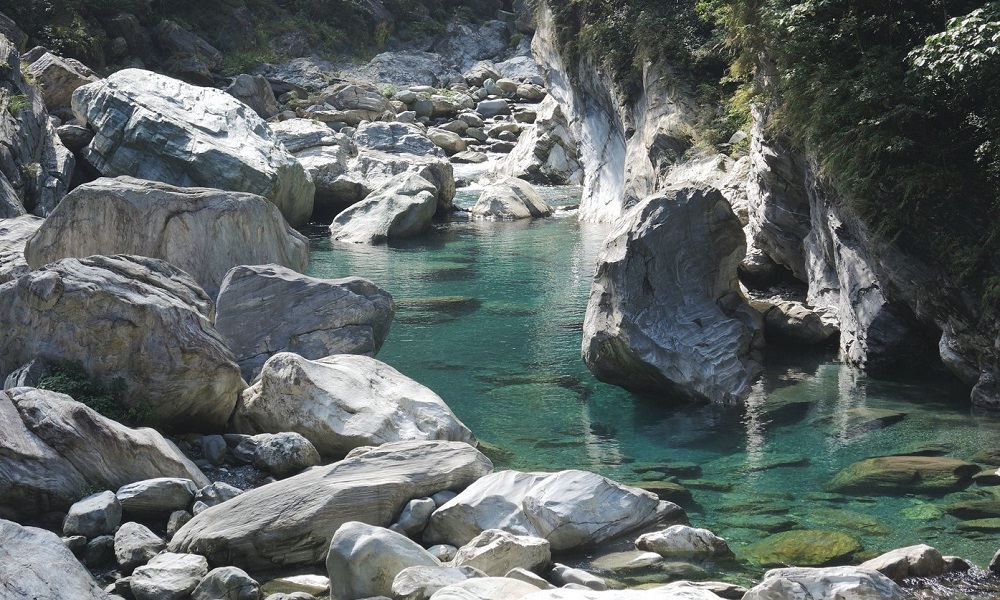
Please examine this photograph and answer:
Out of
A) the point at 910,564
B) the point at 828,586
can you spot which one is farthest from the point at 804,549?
the point at 828,586

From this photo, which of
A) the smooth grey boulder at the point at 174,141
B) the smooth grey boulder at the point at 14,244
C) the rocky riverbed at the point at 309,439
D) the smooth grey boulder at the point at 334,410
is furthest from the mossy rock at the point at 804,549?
the smooth grey boulder at the point at 174,141

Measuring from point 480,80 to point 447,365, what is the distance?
38.8 metres

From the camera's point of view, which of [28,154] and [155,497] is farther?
[28,154]

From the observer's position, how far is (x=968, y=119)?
440 inches

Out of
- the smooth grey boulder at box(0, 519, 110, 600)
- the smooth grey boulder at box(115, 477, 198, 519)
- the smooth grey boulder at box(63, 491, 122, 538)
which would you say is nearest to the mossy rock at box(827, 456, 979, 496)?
the smooth grey boulder at box(115, 477, 198, 519)

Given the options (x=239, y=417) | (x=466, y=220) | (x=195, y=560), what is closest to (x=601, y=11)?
(x=466, y=220)

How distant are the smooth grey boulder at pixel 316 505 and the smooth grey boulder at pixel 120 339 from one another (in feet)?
6.69

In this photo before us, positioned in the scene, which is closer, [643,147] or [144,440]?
[144,440]

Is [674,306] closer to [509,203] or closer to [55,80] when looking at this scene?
[509,203]

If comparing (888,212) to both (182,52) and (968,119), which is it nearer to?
(968,119)

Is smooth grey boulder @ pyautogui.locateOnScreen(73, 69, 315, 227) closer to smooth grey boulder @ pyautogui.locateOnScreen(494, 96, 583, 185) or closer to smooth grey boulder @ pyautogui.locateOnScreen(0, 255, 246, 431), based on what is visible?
smooth grey boulder @ pyautogui.locateOnScreen(494, 96, 583, 185)

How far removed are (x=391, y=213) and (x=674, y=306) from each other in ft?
54.2

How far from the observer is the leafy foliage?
8773 millimetres

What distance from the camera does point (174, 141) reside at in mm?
25328
